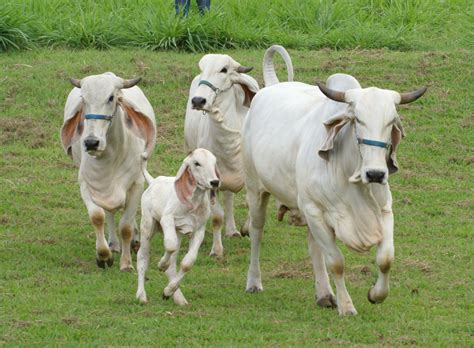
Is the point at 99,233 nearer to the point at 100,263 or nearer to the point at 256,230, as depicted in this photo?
the point at 100,263

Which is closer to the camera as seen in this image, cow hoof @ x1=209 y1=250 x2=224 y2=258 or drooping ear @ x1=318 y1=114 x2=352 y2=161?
drooping ear @ x1=318 y1=114 x2=352 y2=161

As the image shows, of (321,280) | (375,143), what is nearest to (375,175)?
(375,143)

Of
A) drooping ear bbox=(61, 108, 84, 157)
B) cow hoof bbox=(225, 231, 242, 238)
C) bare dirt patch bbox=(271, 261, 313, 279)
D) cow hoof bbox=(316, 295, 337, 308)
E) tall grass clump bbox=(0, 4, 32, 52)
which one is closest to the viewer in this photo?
cow hoof bbox=(316, 295, 337, 308)

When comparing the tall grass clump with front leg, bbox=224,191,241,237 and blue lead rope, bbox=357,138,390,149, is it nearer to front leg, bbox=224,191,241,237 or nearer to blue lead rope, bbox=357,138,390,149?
front leg, bbox=224,191,241,237

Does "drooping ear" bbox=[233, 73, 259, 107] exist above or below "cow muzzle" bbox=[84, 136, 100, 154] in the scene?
below

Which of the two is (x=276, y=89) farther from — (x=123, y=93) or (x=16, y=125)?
(x=16, y=125)

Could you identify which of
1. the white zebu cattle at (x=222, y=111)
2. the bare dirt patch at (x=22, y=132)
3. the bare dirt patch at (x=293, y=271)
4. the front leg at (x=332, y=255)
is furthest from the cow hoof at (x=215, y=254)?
the bare dirt patch at (x=22, y=132)

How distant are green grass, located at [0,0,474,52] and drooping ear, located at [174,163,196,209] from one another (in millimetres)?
7656

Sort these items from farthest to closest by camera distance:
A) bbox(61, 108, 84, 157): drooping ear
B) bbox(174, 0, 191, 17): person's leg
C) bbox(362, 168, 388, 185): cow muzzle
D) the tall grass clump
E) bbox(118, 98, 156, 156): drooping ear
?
bbox(174, 0, 191, 17): person's leg
the tall grass clump
bbox(61, 108, 84, 157): drooping ear
bbox(118, 98, 156, 156): drooping ear
bbox(362, 168, 388, 185): cow muzzle

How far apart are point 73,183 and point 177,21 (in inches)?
160

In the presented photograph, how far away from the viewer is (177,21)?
16.6 meters

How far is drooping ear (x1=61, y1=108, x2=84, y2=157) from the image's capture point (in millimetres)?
10641

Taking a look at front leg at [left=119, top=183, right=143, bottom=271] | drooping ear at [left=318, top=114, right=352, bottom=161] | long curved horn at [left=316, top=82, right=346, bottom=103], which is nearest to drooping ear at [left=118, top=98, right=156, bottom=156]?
front leg at [left=119, top=183, right=143, bottom=271]

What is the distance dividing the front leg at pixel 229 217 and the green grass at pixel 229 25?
5071 millimetres
